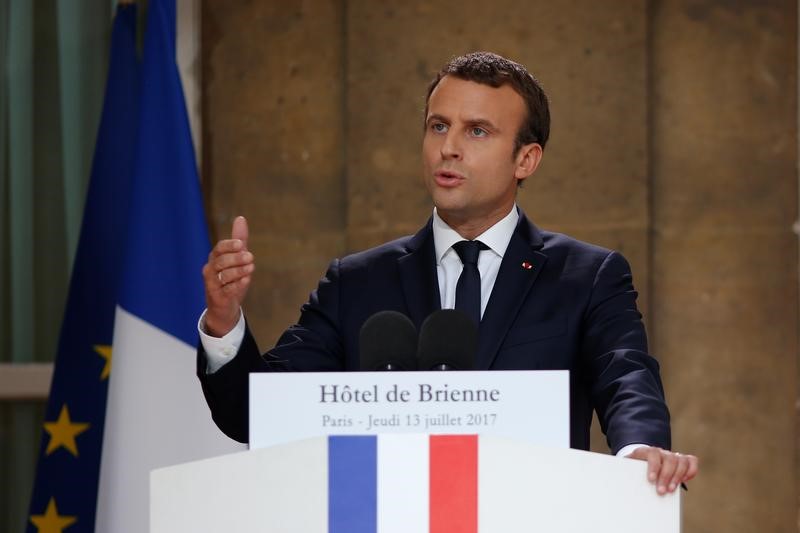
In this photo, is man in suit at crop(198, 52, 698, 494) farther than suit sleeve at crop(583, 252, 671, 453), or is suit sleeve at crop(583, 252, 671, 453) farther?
man in suit at crop(198, 52, 698, 494)

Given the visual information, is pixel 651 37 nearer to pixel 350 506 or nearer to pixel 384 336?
pixel 384 336

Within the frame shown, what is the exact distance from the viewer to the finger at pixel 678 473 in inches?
75.3

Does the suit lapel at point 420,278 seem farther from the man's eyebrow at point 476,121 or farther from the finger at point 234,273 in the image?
the finger at point 234,273

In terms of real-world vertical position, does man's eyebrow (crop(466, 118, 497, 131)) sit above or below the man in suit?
above

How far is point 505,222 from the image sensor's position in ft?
9.59

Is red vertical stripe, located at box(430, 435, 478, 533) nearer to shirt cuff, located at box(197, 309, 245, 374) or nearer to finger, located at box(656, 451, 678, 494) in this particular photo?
finger, located at box(656, 451, 678, 494)

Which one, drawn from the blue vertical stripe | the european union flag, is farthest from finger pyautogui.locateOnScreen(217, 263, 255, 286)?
the european union flag

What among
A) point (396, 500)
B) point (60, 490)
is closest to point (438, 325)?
point (396, 500)

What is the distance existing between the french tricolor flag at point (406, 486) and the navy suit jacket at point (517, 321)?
64cm

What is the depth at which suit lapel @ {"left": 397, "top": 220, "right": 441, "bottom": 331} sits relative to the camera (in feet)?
9.19

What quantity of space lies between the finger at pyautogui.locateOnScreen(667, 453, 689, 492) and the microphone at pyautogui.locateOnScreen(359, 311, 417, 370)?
0.47 metres

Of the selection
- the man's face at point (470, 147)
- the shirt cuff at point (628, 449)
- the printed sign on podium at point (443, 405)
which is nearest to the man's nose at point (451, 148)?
the man's face at point (470, 147)

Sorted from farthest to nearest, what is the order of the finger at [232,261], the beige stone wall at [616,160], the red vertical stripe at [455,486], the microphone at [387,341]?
the beige stone wall at [616,160] < the finger at [232,261] < the microphone at [387,341] < the red vertical stripe at [455,486]

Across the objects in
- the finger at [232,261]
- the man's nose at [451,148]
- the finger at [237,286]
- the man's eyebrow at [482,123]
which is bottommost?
the finger at [237,286]
